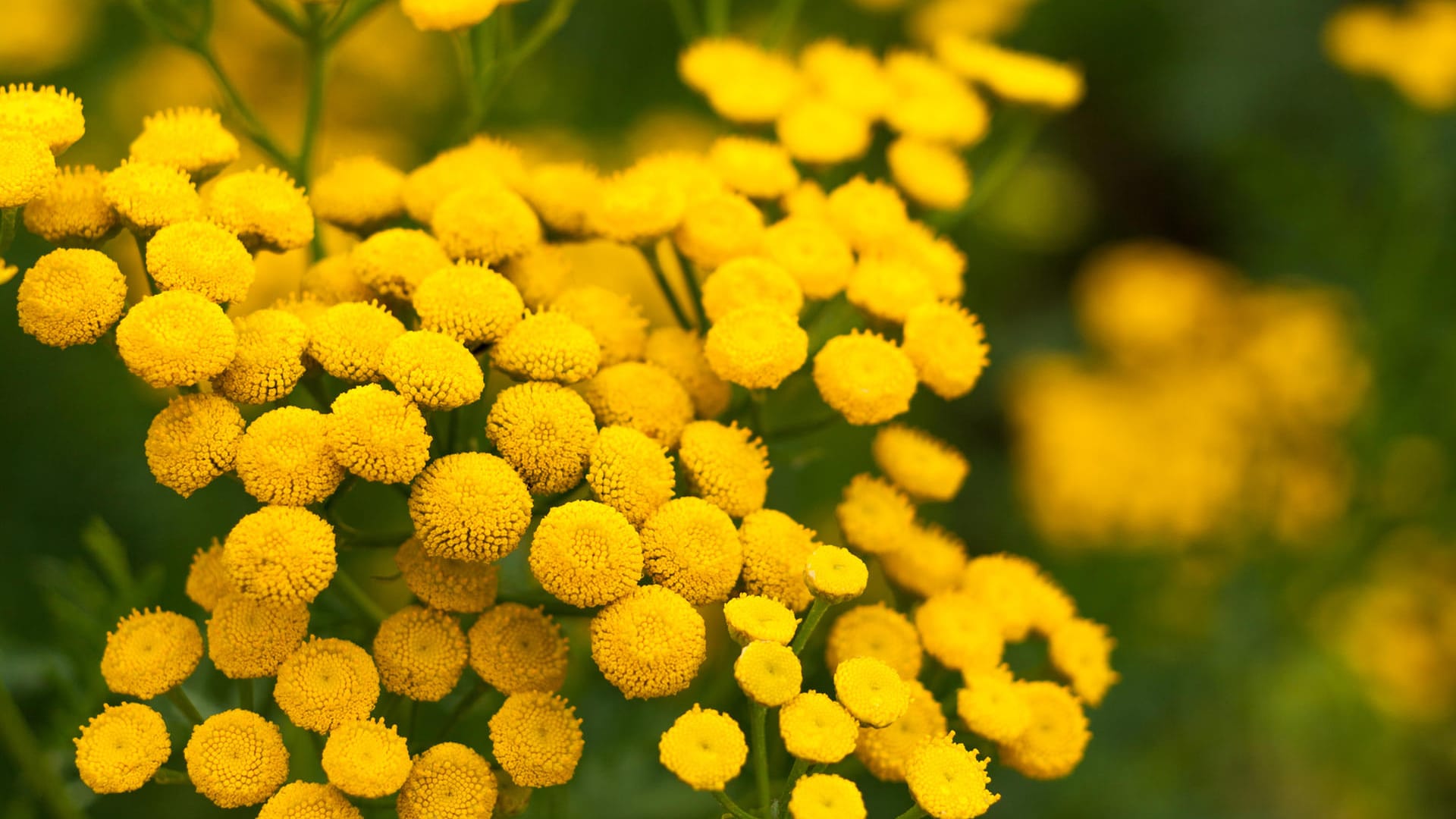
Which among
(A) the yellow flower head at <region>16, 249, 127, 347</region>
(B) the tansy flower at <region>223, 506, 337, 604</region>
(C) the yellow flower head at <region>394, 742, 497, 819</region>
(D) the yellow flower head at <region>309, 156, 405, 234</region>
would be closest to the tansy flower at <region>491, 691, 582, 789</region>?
(C) the yellow flower head at <region>394, 742, 497, 819</region>

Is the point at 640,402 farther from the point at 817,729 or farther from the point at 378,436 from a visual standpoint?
the point at 817,729

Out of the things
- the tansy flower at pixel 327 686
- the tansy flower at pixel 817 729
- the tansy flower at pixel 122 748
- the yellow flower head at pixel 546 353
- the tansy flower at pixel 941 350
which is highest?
the tansy flower at pixel 941 350

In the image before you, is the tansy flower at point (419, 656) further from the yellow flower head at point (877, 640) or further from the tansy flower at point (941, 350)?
the tansy flower at point (941, 350)

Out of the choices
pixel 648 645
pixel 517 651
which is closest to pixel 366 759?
pixel 517 651

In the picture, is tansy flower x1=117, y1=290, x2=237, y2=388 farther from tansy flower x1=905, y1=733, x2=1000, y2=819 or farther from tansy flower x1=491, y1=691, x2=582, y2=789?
tansy flower x1=905, y1=733, x2=1000, y2=819

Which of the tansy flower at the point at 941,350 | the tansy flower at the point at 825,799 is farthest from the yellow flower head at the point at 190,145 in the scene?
the tansy flower at the point at 825,799
